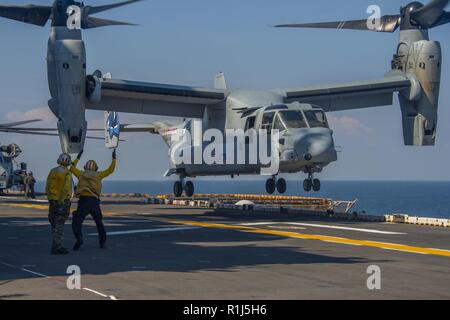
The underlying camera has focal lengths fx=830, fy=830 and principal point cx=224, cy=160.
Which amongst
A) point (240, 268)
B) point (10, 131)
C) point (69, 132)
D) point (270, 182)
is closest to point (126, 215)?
point (69, 132)

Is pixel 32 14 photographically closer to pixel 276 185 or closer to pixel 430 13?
pixel 276 185

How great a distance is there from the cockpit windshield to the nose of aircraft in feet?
2.61

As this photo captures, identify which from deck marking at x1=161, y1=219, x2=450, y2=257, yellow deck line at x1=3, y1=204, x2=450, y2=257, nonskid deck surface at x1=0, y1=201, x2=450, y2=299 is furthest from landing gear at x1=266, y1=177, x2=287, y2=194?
yellow deck line at x1=3, y1=204, x2=450, y2=257

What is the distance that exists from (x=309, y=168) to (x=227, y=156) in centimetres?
482

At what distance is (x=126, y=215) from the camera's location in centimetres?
3328

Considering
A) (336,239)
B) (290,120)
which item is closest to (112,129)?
(290,120)

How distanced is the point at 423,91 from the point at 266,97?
726cm

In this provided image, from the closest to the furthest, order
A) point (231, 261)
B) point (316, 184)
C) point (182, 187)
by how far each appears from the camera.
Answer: point (231, 261), point (316, 184), point (182, 187)

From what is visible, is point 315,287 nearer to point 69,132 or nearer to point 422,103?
point 69,132

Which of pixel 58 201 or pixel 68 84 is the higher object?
pixel 68 84

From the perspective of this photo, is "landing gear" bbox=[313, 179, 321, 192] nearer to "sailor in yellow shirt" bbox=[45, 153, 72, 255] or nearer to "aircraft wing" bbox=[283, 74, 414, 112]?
"aircraft wing" bbox=[283, 74, 414, 112]

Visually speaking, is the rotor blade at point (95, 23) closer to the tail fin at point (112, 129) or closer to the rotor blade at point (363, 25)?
the rotor blade at point (363, 25)

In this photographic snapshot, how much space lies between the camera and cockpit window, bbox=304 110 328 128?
31847 mm

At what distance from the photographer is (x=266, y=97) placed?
36.8 meters
